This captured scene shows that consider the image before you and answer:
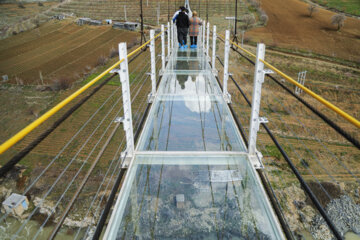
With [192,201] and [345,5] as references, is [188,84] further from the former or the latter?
[345,5]

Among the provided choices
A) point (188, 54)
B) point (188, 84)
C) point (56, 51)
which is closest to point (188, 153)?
point (188, 84)

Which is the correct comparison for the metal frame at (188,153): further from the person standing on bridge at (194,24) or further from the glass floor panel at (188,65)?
the person standing on bridge at (194,24)

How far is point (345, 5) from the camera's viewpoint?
30969mm

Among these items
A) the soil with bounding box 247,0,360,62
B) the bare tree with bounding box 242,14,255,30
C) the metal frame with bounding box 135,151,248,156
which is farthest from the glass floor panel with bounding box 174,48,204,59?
the bare tree with bounding box 242,14,255,30

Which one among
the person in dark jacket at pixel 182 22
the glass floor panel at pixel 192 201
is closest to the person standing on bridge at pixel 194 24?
the person in dark jacket at pixel 182 22

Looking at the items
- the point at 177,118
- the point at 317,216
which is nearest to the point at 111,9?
the point at 317,216

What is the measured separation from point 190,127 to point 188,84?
1.54 m

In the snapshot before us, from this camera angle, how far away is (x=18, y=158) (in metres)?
0.66

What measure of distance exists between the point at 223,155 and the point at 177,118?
32.4 inches

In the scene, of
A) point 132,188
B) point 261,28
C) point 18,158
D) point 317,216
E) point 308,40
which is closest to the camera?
point 18,158

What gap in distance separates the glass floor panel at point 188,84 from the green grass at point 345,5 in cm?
3154

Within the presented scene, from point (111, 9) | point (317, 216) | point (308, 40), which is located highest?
point (111, 9)

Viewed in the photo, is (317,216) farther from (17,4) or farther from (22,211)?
(17,4)

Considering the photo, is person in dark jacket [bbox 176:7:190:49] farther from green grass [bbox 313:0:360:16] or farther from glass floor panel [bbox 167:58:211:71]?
green grass [bbox 313:0:360:16]
